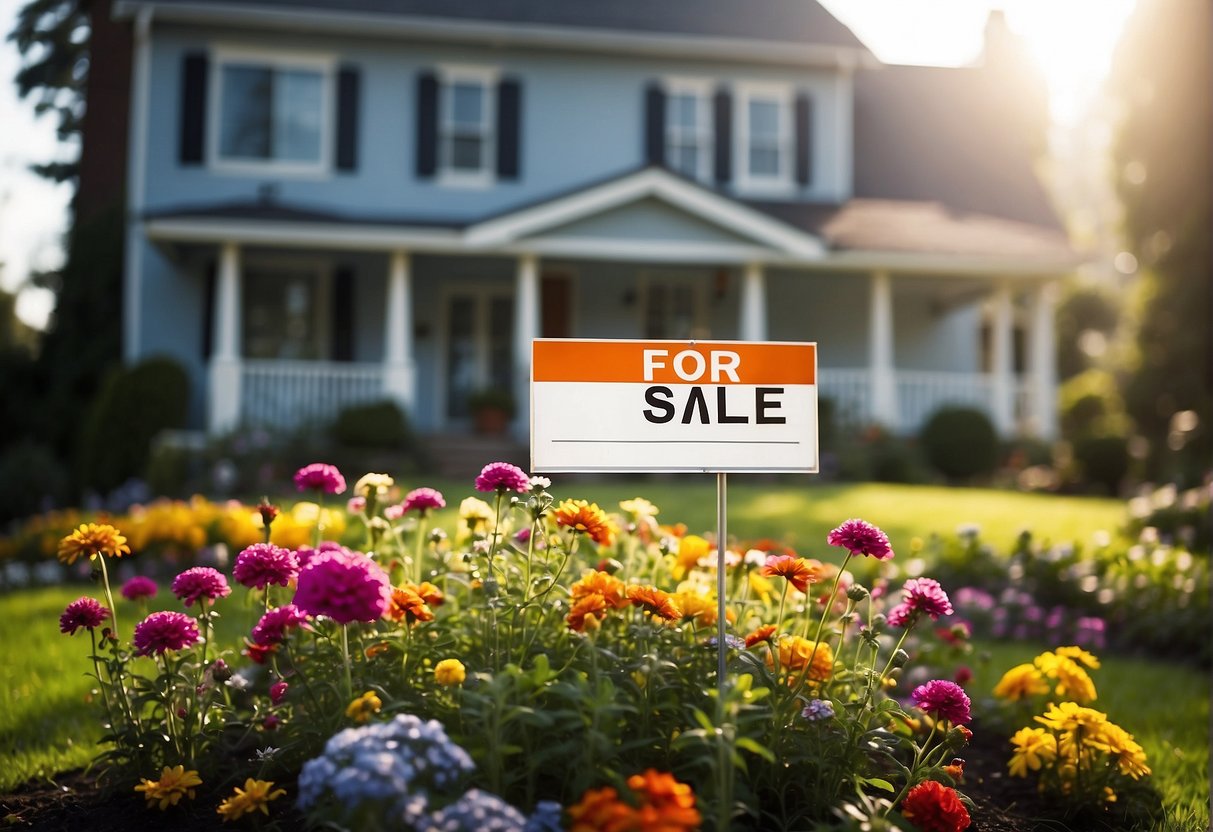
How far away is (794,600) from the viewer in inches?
143

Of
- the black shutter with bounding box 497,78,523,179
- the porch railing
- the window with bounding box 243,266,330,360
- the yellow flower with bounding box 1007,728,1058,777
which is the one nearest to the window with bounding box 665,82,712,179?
Answer: the black shutter with bounding box 497,78,523,179

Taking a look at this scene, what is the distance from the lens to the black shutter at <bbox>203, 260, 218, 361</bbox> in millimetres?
14172

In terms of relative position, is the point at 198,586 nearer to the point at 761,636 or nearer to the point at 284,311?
the point at 761,636

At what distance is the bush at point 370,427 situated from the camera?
12.4 m

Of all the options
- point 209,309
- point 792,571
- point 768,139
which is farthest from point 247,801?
point 768,139

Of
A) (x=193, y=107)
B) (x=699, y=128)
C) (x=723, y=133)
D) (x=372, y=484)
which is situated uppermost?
(x=699, y=128)

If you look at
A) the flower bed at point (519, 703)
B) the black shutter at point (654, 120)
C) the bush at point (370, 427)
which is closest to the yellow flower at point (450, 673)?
the flower bed at point (519, 703)

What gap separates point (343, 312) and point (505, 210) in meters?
2.64

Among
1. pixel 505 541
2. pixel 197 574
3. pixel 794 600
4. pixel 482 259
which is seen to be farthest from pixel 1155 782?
pixel 482 259

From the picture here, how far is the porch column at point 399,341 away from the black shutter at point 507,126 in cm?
218

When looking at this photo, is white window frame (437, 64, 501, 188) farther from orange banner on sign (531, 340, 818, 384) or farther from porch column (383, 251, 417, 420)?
orange banner on sign (531, 340, 818, 384)

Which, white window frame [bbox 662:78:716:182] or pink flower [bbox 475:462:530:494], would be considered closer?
Result: pink flower [bbox 475:462:530:494]

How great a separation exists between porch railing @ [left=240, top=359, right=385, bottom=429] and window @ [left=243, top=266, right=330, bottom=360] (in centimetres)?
134

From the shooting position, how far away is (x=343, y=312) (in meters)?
14.7
